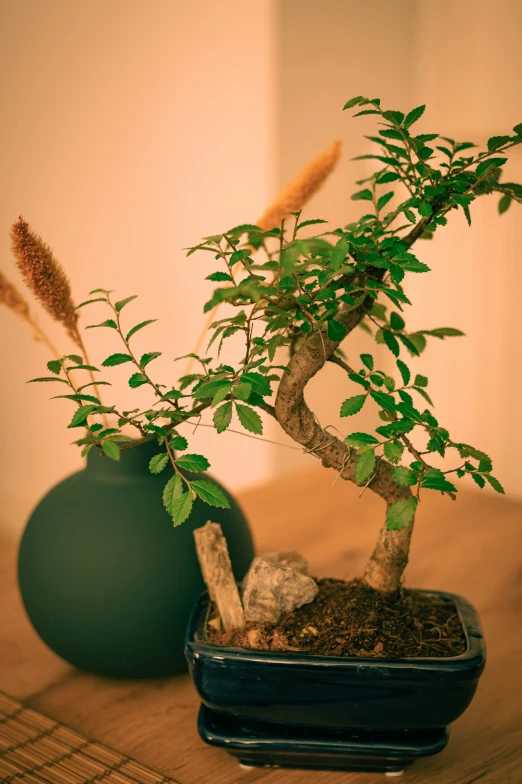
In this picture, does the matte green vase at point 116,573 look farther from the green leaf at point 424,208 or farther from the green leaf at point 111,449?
the green leaf at point 424,208

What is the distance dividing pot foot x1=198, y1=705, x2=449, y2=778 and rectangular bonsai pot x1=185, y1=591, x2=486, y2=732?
0.02 metres

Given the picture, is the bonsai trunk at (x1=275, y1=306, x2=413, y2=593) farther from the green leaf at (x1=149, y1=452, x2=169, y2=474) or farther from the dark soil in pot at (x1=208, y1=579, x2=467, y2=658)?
the green leaf at (x1=149, y1=452, x2=169, y2=474)

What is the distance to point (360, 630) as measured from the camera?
79 centimetres

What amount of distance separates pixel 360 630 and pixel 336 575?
48cm

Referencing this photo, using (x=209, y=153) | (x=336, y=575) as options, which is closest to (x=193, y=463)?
(x=336, y=575)

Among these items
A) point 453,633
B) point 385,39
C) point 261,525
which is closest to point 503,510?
point 261,525

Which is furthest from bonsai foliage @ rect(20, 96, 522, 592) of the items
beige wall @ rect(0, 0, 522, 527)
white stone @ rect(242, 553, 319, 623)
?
beige wall @ rect(0, 0, 522, 527)

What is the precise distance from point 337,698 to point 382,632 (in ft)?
0.27

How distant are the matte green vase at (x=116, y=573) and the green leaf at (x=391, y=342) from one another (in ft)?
1.06

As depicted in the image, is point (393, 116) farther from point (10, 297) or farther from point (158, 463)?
point (10, 297)

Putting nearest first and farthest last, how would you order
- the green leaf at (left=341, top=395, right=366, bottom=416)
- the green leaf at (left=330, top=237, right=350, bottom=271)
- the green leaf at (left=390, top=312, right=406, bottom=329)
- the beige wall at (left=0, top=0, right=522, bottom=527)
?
the green leaf at (left=330, top=237, right=350, bottom=271) < the green leaf at (left=341, top=395, right=366, bottom=416) < the green leaf at (left=390, top=312, right=406, bottom=329) < the beige wall at (left=0, top=0, right=522, bottom=527)

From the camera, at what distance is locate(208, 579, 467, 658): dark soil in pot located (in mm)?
773

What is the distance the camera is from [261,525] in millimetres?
1526

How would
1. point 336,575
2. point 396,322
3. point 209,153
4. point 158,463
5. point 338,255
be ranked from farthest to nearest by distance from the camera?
point 209,153, point 336,575, point 396,322, point 158,463, point 338,255
